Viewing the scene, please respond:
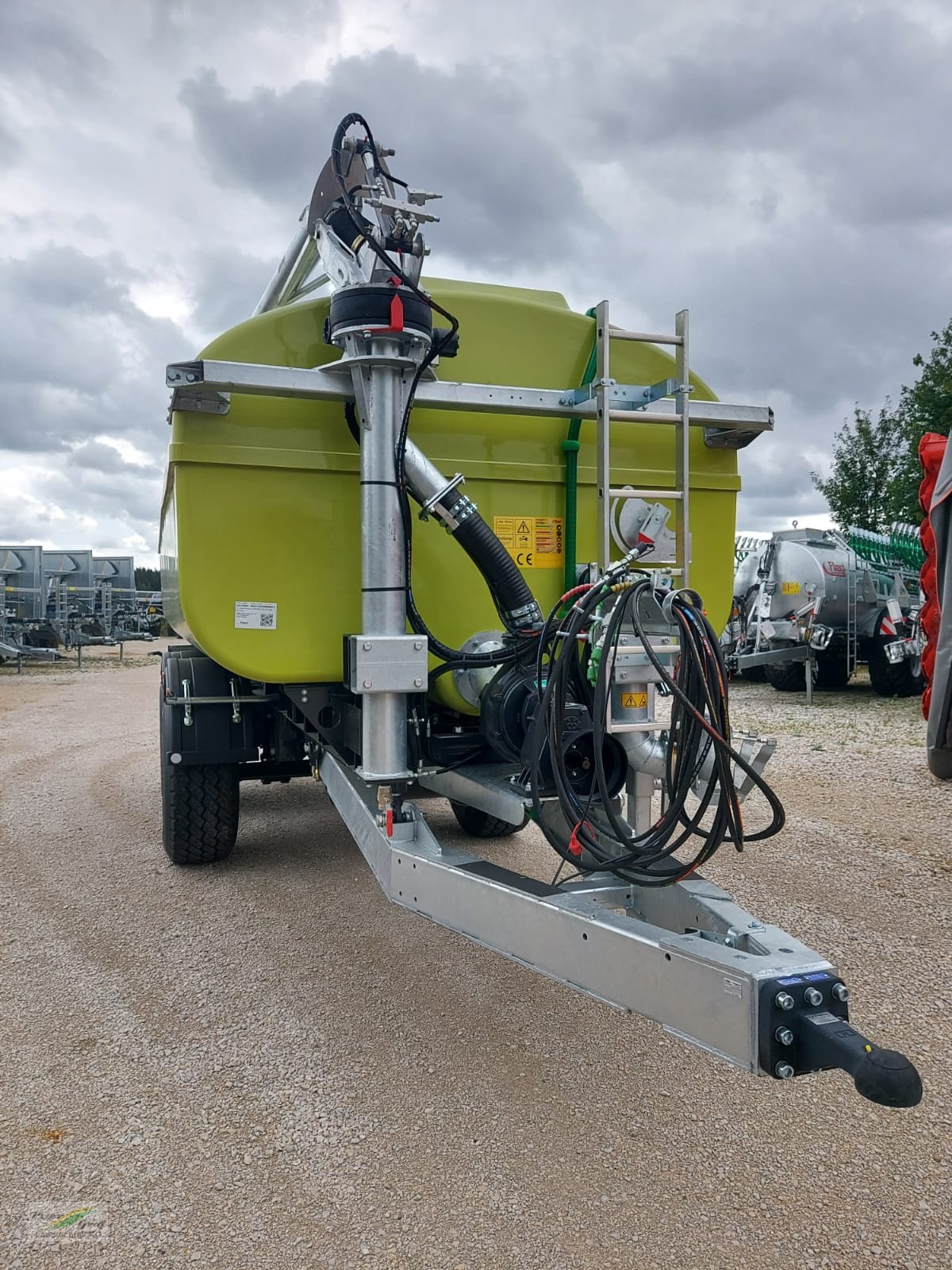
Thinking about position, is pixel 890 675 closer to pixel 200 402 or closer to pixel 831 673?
pixel 831 673

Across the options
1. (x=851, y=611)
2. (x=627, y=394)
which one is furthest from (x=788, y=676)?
(x=627, y=394)

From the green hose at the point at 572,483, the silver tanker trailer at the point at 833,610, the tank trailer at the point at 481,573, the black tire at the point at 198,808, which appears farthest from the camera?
the silver tanker trailer at the point at 833,610

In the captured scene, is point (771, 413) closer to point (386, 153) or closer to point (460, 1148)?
point (386, 153)

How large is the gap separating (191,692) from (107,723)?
694 centimetres

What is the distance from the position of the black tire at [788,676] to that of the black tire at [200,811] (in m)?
10.5

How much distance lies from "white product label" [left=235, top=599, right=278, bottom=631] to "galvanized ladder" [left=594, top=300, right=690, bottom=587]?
1.14m

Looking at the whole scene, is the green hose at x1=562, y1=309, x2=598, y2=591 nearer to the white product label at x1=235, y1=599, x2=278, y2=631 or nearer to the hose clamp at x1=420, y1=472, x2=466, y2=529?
the hose clamp at x1=420, y1=472, x2=466, y2=529

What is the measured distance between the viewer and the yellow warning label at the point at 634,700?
8.04 ft

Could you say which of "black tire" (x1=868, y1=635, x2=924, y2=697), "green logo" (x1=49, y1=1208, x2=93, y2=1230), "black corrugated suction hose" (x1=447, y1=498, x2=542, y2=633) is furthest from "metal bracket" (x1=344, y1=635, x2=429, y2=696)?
"black tire" (x1=868, y1=635, x2=924, y2=697)

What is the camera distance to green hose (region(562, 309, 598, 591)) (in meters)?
3.23

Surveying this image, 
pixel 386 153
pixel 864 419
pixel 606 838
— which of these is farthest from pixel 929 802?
pixel 864 419

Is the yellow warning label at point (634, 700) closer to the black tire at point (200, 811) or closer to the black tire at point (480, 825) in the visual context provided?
the black tire at point (200, 811)

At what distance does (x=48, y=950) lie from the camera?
345cm

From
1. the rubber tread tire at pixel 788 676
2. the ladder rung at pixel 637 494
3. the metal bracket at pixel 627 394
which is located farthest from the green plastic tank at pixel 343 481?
the rubber tread tire at pixel 788 676
